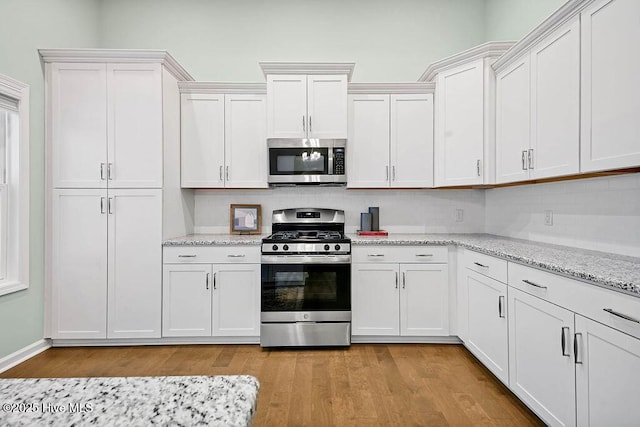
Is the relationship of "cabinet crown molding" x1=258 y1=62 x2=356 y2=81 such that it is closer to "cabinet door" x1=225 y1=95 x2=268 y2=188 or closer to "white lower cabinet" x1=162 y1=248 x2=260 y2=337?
"cabinet door" x1=225 y1=95 x2=268 y2=188

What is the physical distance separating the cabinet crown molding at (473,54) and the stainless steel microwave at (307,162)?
3.56 feet

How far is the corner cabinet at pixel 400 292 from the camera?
3.08m

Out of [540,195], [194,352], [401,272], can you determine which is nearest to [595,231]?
[540,195]

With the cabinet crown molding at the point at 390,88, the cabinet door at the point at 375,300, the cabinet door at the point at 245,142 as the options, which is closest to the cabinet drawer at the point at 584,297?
the cabinet door at the point at 375,300

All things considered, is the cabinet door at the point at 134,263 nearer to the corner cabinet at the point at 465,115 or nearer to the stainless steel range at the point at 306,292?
the stainless steel range at the point at 306,292

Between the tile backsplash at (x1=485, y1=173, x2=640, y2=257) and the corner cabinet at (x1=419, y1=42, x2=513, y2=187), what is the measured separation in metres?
0.44

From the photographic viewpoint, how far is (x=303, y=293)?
9.95ft

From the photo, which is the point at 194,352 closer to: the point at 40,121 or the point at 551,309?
the point at 40,121

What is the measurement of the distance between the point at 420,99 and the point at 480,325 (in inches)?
84.5

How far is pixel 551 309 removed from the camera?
178 cm

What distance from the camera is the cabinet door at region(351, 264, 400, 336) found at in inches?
121

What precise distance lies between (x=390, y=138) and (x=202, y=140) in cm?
187

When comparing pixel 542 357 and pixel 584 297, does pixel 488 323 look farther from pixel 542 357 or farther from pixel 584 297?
pixel 584 297

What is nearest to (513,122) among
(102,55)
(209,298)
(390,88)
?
(390,88)
